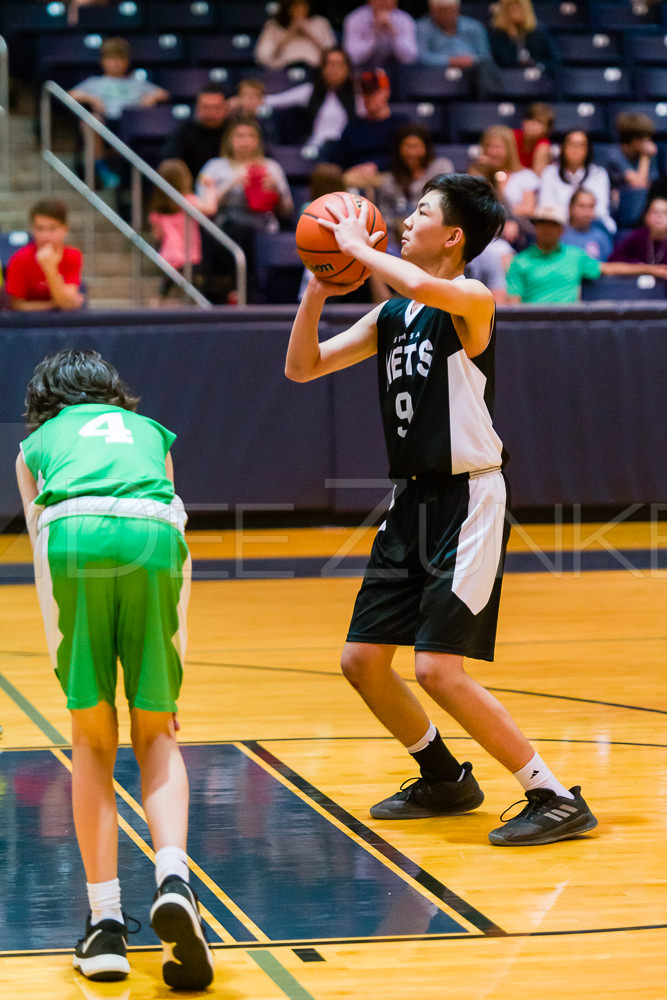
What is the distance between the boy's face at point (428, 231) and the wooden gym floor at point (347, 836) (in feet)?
5.53

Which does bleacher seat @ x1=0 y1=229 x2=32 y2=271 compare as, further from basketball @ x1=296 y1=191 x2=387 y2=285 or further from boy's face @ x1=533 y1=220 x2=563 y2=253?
basketball @ x1=296 y1=191 x2=387 y2=285

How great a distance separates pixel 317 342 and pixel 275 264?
6.86 m

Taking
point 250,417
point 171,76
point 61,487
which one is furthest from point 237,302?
point 61,487

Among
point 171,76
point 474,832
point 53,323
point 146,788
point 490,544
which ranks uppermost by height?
point 171,76

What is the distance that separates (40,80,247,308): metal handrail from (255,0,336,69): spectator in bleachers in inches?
79.5

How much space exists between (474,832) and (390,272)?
167 centimetres

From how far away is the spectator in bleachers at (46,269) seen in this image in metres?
9.98

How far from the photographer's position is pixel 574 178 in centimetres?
1208

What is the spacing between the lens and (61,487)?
3439 mm

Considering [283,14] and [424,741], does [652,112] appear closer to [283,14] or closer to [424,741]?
[283,14]

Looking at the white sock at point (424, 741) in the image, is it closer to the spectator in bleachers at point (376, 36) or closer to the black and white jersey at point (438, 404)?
the black and white jersey at point (438, 404)

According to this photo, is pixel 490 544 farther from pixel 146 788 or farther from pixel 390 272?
pixel 146 788

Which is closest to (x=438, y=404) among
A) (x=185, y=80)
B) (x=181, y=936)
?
(x=181, y=936)

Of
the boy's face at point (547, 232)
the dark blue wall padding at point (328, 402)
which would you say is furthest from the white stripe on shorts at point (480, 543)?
the boy's face at point (547, 232)
